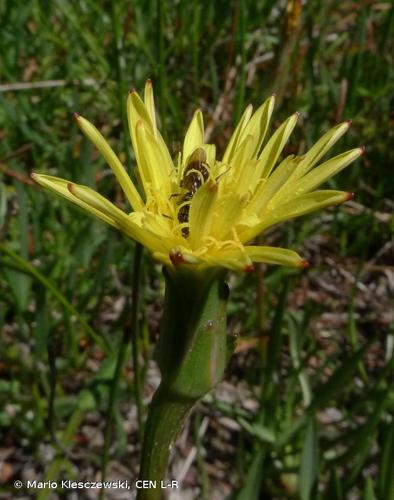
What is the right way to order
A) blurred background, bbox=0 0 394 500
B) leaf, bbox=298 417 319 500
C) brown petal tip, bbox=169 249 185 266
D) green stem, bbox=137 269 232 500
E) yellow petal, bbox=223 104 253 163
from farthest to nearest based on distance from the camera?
blurred background, bbox=0 0 394 500, leaf, bbox=298 417 319 500, yellow petal, bbox=223 104 253 163, green stem, bbox=137 269 232 500, brown petal tip, bbox=169 249 185 266

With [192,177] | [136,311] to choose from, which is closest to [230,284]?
[136,311]

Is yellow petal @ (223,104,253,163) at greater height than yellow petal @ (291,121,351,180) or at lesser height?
greater

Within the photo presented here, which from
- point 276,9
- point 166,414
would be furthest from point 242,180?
point 276,9

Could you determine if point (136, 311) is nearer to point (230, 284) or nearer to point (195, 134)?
point (195, 134)

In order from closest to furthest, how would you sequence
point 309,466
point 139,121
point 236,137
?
1. point 139,121
2. point 236,137
3. point 309,466

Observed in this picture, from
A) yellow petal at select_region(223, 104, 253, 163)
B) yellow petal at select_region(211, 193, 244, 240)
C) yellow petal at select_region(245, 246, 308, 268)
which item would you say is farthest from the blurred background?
yellow petal at select_region(245, 246, 308, 268)

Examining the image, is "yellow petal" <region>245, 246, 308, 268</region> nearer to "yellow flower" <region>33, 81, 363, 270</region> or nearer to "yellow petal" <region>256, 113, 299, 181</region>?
"yellow flower" <region>33, 81, 363, 270</region>

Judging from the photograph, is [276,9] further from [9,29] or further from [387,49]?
[9,29]

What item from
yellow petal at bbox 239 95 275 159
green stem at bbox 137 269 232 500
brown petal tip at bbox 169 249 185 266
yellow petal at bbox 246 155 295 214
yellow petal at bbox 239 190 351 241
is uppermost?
yellow petal at bbox 239 95 275 159
